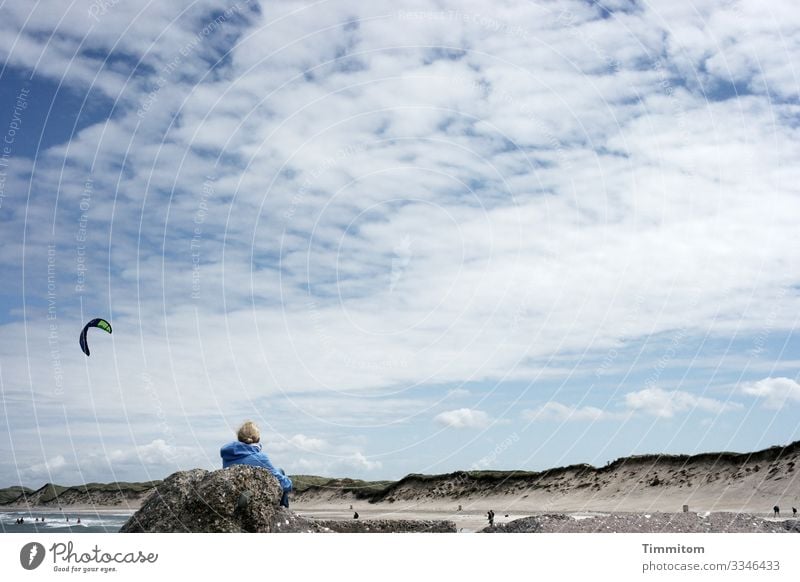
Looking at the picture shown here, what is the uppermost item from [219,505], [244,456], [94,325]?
[94,325]

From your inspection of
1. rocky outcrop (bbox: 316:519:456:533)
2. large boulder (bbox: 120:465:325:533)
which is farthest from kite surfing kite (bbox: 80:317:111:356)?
rocky outcrop (bbox: 316:519:456:533)

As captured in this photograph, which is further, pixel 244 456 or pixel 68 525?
pixel 68 525

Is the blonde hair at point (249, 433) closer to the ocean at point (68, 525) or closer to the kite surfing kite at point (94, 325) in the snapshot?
the kite surfing kite at point (94, 325)

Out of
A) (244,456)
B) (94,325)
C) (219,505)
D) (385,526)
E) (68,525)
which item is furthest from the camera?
(68,525)

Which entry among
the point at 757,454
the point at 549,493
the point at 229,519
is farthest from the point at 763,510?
the point at 229,519

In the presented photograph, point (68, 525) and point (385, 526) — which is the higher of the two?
point (68, 525)

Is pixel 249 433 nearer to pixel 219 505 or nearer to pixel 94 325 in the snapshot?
pixel 219 505

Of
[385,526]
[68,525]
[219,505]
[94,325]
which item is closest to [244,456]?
[219,505]

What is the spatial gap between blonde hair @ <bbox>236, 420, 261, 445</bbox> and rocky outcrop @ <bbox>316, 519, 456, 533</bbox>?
6.08 ft

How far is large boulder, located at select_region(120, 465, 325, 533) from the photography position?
35.9 feet

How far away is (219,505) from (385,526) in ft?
10.3

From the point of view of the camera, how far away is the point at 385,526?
41.1 feet
